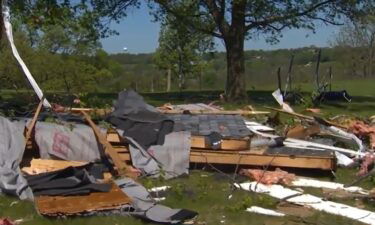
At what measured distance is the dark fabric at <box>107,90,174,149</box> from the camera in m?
8.36

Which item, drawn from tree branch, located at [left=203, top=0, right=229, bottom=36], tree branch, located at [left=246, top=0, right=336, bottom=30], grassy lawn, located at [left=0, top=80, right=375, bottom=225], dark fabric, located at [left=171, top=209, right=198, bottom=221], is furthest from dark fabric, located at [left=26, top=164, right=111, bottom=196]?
tree branch, located at [left=246, top=0, right=336, bottom=30]

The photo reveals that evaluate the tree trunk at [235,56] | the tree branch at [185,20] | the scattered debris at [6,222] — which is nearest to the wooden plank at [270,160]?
the scattered debris at [6,222]

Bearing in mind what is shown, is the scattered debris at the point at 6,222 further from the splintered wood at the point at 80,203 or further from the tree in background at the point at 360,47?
the tree in background at the point at 360,47

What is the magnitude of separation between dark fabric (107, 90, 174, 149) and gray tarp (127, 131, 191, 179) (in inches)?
3.8

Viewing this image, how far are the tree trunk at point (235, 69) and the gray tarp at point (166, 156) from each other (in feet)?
40.5

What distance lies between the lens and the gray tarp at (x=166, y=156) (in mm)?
8031

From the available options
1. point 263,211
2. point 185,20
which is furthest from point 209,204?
point 185,20

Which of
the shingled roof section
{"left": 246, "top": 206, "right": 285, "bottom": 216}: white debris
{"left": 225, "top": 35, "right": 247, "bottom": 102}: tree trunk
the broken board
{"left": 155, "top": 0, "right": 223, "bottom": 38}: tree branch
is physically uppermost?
{"left": 155, "top": 0, "right": 223, "bottom": 38}: tree branch

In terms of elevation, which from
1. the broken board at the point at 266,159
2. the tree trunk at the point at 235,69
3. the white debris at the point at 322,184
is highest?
the tree trunk at the point at 235,69

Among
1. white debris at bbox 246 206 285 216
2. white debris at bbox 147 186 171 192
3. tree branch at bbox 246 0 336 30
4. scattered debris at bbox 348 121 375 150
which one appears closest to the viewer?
white debris at bbox 246 206 285 216

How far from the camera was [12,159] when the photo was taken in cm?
740

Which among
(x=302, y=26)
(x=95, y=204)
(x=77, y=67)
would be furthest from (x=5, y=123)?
(x=77, y=67)

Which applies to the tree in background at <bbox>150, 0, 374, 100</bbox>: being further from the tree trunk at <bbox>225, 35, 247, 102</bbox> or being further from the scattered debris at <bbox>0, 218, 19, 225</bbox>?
the scattered debris at <bbox>0, 218, 19, 225</bbox>

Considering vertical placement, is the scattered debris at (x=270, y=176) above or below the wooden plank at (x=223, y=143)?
below
